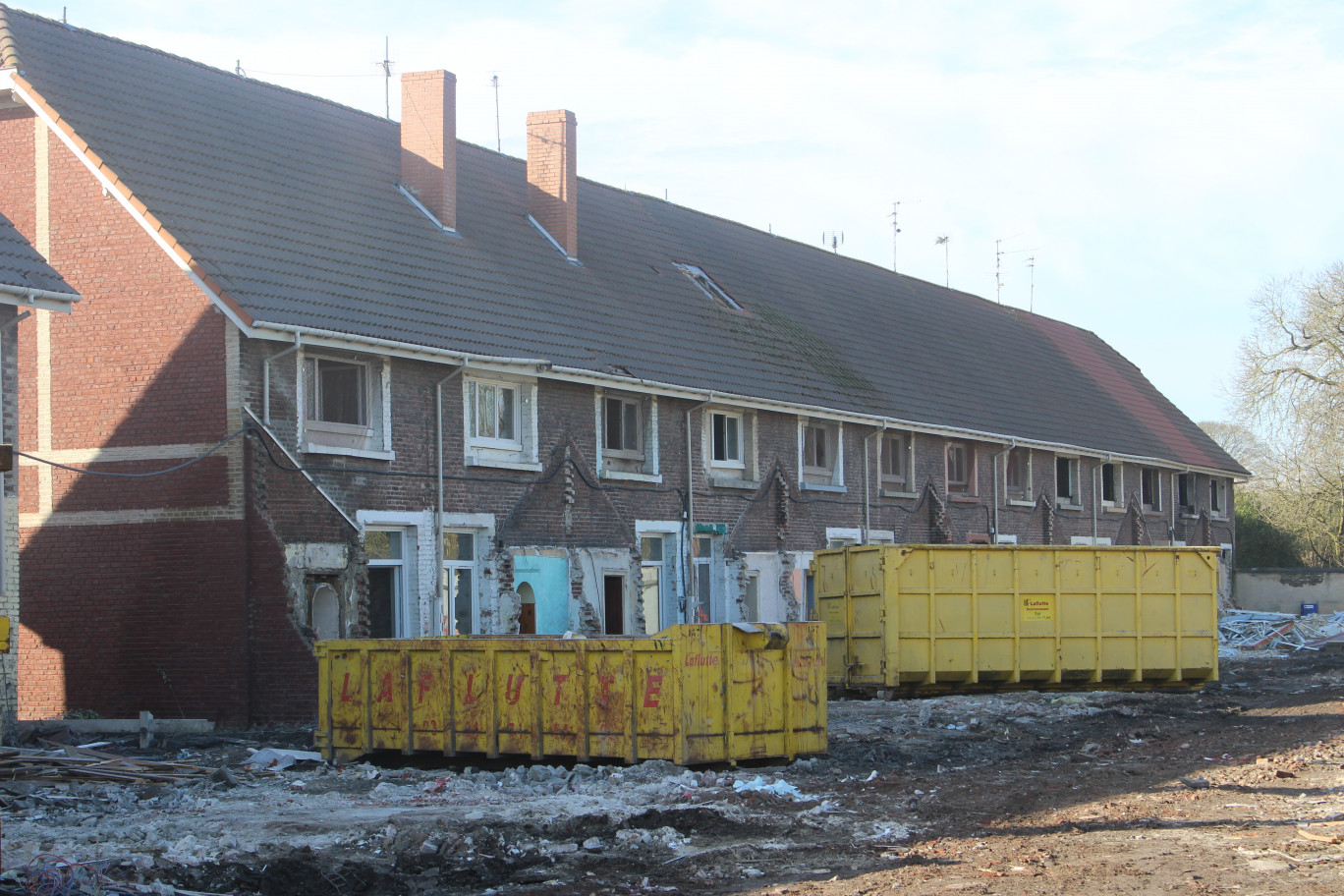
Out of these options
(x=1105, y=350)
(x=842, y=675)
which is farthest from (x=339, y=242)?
(x=1105, y=350)

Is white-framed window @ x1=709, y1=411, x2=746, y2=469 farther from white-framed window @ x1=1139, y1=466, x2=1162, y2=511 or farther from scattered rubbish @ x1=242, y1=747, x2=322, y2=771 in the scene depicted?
white-framed window @ x1=1139, y1=466, x2=1162, y2=511

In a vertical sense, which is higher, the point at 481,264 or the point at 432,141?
the point at 432,141

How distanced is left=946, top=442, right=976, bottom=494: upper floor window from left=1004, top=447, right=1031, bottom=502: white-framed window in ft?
5.67

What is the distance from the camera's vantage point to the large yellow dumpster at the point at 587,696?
1406 centimetres

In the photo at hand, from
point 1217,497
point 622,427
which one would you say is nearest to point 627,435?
point 622,427

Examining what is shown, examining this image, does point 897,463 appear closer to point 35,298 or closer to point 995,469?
point 995,469

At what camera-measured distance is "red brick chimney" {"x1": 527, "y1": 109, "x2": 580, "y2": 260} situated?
91.0ft

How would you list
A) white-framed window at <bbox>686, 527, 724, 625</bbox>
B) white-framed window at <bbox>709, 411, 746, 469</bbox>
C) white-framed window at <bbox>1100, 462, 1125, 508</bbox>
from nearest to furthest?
white-framed window at <bbox>686, 527, 724, 625</bbox> < white-framed window at <bbox>709, 411, 746, 469</bbox> < white-framed window at <bbox>1100, 462, 1125, 508</bbox>

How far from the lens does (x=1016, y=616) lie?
20703 mm

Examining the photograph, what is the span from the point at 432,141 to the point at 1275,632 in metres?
26.4

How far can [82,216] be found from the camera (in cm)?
1977

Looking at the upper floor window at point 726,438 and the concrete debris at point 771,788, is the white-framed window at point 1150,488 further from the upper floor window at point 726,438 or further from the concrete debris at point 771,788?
the concrete debris at point 771,788

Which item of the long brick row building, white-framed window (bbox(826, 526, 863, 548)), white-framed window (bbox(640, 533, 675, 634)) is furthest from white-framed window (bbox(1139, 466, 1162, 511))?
white-framed window (bbox(640, 533, 675, 634))

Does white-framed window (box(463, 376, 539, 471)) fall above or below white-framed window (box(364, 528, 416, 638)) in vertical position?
above
